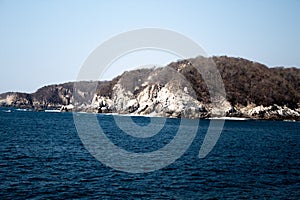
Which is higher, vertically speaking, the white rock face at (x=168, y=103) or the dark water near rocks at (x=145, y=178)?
the white rock face at (x=168, y=103)

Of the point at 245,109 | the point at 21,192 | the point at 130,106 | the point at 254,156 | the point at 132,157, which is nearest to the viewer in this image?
the point at 21,192

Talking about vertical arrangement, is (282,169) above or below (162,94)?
below

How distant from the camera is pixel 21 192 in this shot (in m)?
25.8

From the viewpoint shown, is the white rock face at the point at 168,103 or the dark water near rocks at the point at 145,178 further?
the white rock face at the point at 168,103

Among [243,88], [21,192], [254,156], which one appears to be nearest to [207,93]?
[243,88]

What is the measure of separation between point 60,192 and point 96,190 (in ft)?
9.01

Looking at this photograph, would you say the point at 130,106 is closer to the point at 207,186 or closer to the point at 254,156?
the point at 254,156

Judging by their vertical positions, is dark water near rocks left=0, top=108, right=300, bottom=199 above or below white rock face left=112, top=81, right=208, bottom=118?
below

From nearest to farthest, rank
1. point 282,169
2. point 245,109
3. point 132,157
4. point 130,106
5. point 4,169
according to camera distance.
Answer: point 4,169, point 282,169, point 132,157, point 245,109, point 130,106

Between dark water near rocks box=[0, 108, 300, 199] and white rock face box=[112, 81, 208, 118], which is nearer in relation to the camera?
dark water near rocks box=[0, 108, 300, 199]

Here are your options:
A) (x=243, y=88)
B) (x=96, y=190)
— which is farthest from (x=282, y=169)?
(x=243, y=88)

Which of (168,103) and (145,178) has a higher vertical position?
(168,103)

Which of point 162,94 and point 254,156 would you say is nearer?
point 254,156

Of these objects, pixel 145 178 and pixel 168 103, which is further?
pixel 168 103
